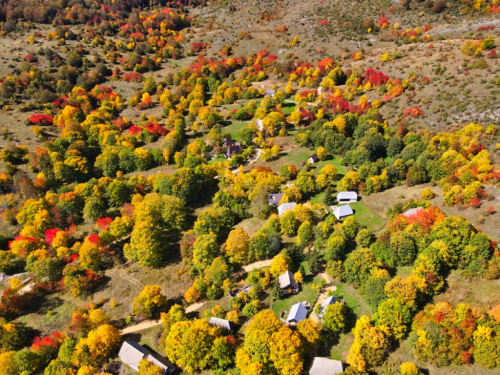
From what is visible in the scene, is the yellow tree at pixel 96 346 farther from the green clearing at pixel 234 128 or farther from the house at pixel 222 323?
the green clearing at pixel 234 128

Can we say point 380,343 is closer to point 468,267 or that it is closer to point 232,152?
point 468,267

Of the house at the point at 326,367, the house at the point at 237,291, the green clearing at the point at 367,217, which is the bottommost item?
the house at the point at 237,291

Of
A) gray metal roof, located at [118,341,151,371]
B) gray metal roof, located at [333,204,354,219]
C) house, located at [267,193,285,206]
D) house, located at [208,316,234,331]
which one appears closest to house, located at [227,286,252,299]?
house, located at [208,316,234,331]

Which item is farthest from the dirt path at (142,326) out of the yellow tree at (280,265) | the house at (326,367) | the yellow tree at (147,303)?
the house at (326,367)

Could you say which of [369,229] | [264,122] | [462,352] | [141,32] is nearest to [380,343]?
[462,352]

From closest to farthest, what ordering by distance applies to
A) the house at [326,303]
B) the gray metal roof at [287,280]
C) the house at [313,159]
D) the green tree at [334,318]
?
the green tree at [334,318] < the house at [326,303] < the gray metal roof at [287,280] < the house at [313,159]

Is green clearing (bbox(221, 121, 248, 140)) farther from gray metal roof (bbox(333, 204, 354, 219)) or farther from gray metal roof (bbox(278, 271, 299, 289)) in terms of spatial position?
gray metal roof (bbox(278, 271, 299, 289))

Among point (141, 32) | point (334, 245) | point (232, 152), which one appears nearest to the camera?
point (334, 245)
